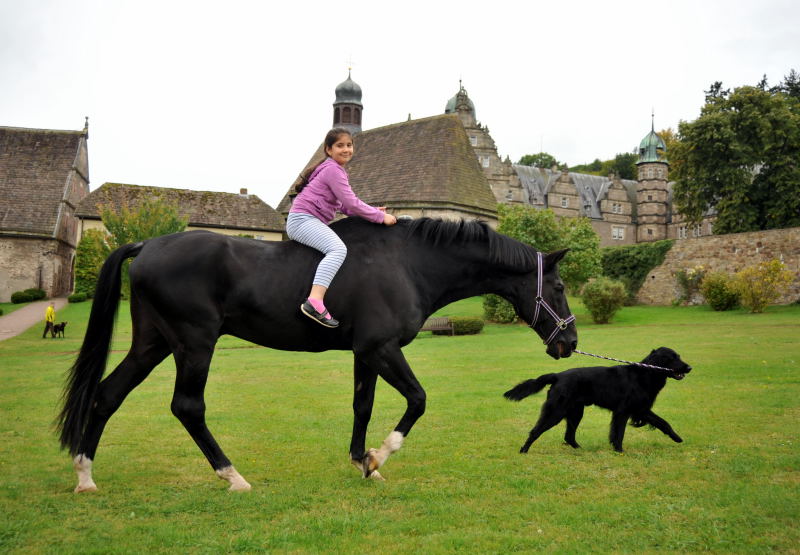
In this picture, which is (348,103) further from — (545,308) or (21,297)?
(545,308)

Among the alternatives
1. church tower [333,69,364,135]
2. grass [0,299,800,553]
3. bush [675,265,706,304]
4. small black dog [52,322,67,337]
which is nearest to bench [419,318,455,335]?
small black dog [52,322,67,337]

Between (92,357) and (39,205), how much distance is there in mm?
54571

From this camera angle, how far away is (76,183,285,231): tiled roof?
56156 mm

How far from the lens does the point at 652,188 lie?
3627 inches

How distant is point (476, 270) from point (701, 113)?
50868 millimetres

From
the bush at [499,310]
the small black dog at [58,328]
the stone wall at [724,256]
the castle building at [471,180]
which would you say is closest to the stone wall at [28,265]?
the castle building at [471,180]

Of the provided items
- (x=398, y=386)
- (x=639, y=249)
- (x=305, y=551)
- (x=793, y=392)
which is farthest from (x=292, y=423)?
(x=639, y=249)

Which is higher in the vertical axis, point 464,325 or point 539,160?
point 539,160

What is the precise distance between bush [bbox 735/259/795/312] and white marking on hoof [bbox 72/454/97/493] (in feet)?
112

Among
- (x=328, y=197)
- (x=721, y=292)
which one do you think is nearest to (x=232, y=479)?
(x=328, y=197)

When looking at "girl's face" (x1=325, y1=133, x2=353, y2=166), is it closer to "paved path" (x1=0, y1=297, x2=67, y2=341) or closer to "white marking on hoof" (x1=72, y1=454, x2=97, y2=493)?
"white marking on hoof" (x1=72, y1=454, x2=97, y2=493)

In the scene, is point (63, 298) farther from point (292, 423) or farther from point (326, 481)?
point (326, 481)

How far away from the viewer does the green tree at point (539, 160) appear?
105 m

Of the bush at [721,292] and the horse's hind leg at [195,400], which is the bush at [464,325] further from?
the horse's hind leg at [195,400]
